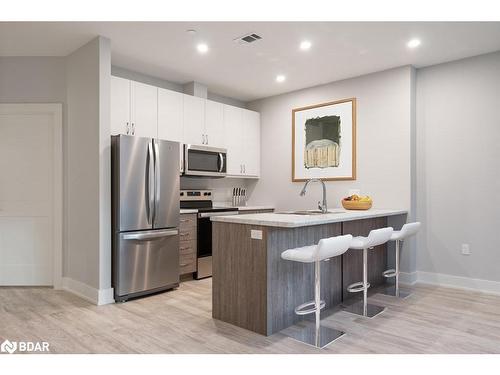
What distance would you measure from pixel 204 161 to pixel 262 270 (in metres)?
2.54

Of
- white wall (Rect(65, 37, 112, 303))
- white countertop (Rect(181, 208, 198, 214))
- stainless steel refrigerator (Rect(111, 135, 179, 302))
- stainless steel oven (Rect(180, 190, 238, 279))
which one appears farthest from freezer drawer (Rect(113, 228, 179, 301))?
stainless steel oven (Rect(180, 190, 238, 279))

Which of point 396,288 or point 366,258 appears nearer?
point 366,258

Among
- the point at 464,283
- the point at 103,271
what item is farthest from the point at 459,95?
the point at 103,271

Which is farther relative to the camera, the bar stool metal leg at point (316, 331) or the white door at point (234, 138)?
the white door at point (234, 138)

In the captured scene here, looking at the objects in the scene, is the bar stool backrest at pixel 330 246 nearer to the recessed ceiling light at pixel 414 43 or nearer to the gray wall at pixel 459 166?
the gray wall at pixel 459 166

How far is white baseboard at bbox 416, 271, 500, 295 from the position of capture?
3.94 meters

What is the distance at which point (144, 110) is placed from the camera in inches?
171

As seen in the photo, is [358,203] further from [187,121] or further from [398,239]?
[187,121]

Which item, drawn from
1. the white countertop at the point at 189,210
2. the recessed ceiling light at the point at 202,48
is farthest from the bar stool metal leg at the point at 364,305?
the recessed ceiling light at the point at 202,48

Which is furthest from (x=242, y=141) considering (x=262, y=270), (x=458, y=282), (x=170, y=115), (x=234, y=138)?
(x=458, y=282)

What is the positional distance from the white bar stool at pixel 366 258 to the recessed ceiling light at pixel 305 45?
2038 mm

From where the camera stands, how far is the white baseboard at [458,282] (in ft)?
12.9
